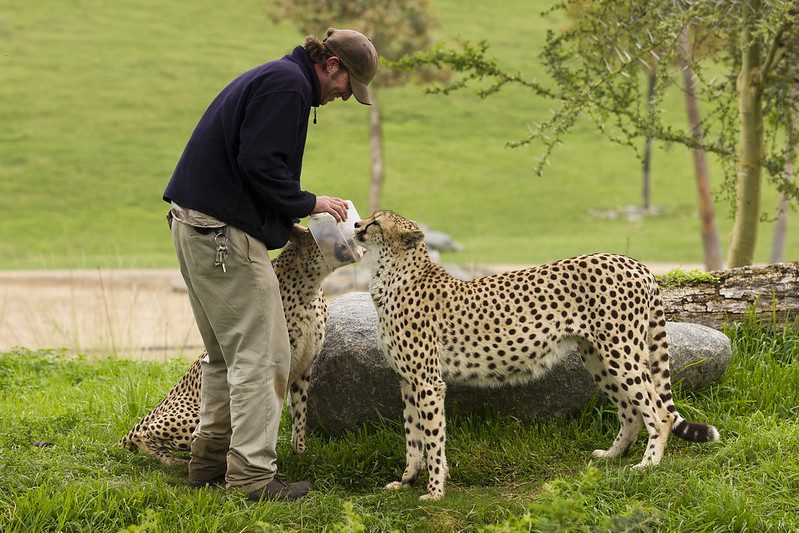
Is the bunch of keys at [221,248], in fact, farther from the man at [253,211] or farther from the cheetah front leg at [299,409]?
the cheetah front leg at [299,409]

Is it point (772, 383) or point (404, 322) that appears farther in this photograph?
point (772, 383)

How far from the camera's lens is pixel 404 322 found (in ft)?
14.1

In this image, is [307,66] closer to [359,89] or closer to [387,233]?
[359,89]

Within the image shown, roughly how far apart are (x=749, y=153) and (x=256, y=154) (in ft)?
14.9

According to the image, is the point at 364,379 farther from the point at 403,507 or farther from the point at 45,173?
the point at 45,173

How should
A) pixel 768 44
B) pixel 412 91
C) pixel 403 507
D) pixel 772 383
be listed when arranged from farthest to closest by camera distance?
1. pixel 412 91
2. pixel 768 44
3. pixel 772 383
4. pixel 403 507

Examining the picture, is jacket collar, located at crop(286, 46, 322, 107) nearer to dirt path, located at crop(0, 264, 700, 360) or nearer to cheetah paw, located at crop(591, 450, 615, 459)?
cheetah paw, located at crop(591, 450, 615, 459)

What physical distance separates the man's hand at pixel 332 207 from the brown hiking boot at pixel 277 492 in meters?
1.21

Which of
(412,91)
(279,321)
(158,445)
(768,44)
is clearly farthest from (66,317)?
(412,91)

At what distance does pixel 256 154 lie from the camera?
3766 mm

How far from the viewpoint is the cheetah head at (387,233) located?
4.37 metres

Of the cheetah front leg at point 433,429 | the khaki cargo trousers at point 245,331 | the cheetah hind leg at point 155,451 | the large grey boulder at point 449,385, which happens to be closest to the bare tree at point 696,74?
the large grey boulder at point 449,385

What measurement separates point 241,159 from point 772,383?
3.09 m

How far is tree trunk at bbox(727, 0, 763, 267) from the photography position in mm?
6906
